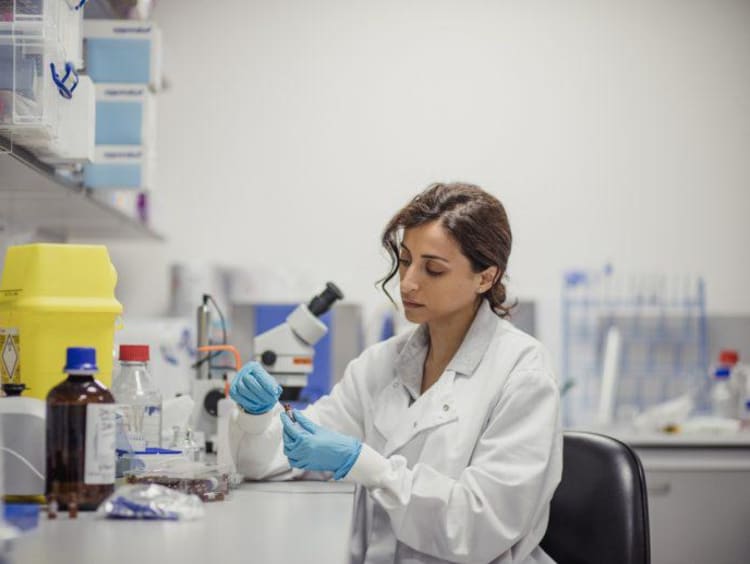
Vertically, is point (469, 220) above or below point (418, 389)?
above

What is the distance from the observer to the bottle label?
1203 millimetres

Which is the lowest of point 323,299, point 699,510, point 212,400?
point 699,510

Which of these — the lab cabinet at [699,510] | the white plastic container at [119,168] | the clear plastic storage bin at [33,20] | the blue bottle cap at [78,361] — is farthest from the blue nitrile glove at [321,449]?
the lab cabinet at [699,510]

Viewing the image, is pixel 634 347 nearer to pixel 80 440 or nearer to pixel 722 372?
pixel 722 372

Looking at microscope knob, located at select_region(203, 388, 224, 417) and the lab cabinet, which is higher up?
microscope knob, located at select_region(203, 388, 224, 417)

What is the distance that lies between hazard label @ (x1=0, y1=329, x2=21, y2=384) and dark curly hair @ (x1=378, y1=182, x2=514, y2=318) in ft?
2.38

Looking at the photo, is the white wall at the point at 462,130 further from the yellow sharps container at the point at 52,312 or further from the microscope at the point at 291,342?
the yellow sharps container at the point at 52,312

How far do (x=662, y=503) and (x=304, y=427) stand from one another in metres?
1.75

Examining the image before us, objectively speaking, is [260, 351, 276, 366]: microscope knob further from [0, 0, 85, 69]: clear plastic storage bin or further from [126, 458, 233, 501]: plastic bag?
[0, 0, 85, 69]: clear plastic storage bin

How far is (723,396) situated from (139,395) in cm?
241

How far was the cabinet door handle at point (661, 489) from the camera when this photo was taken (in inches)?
112

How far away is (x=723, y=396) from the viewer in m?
3.35

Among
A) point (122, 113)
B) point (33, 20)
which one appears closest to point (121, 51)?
point (122, 113)

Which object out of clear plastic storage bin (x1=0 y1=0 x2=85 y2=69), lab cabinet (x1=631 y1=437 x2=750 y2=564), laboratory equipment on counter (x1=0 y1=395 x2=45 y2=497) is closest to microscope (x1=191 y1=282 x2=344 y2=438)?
clear plastic storage bin (x1=0 y1=0 x2=85 y2=69)
